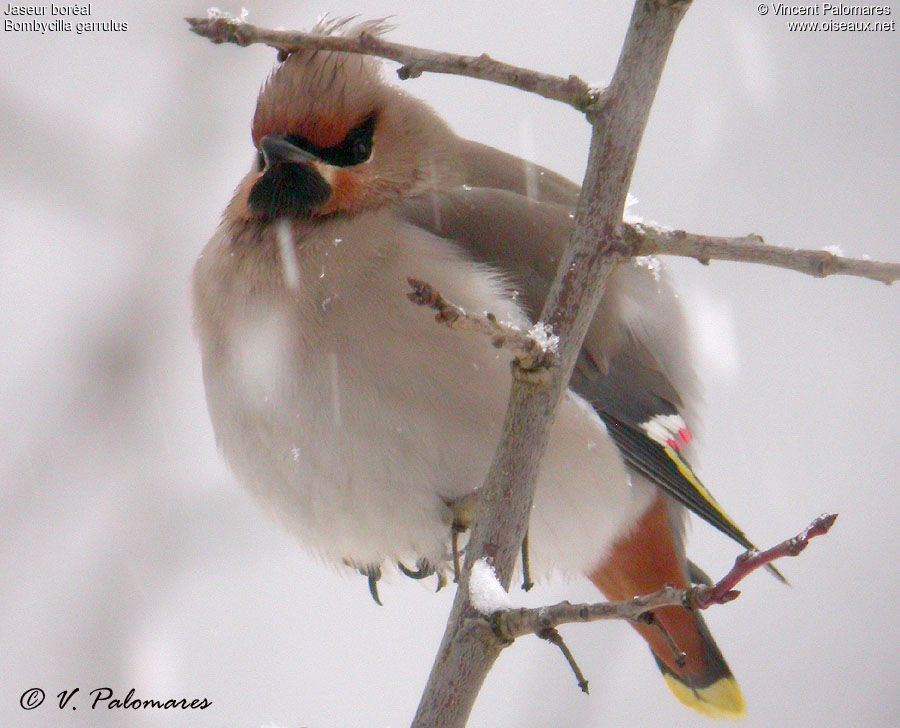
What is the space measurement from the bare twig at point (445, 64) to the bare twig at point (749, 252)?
9.8 inches

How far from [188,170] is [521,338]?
1.74 m

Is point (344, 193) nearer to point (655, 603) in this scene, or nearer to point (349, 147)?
point (349, 147)

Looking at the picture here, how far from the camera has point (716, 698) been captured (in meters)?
3.98

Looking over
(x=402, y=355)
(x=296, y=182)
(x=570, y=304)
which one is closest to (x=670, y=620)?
(x=402, y=355)

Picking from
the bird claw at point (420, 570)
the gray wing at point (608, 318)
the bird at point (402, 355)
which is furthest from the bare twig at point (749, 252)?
the bird claw at point (420, 570)

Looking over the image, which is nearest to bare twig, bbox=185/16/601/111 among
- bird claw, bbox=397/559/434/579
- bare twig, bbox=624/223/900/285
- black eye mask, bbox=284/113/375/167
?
bare twig, bbox=624/223/900/285

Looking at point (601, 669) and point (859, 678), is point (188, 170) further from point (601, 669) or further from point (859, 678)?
point (859, 678)

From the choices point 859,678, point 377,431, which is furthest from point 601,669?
point 859,678

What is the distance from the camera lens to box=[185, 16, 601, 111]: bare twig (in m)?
2.03

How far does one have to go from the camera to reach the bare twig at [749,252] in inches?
77.5

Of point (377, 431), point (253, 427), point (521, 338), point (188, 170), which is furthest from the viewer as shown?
point (188, 170)

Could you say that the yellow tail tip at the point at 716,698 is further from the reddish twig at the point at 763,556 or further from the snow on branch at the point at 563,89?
Result: the reddish twig at the point at 763,556

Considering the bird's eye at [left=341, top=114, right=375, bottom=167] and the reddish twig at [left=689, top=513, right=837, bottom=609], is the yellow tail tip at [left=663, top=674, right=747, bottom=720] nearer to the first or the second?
the bird's eye at [left=341, top=114, right=375, bottom=167]

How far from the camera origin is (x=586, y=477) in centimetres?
310
